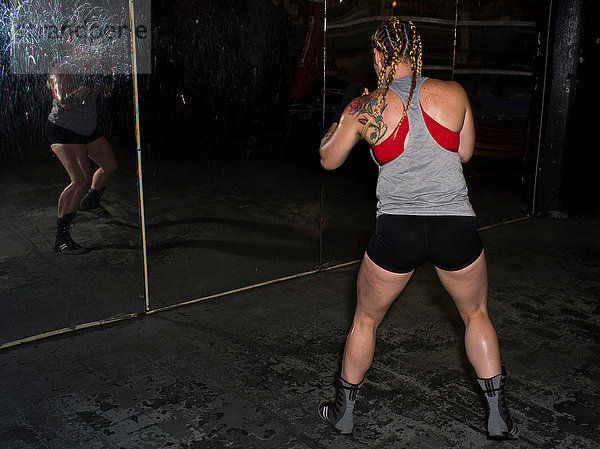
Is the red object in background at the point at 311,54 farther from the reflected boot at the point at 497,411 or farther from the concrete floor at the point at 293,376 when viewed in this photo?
the reflected boot at the point at 497,411

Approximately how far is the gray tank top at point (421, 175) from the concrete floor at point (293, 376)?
1.02m

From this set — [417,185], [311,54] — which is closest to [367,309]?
[417,185]

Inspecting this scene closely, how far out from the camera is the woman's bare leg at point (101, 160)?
139 inches

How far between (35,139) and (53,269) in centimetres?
76

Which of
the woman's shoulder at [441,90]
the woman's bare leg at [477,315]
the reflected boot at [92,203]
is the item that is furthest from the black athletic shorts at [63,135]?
the woman's bare leg at [477,315]

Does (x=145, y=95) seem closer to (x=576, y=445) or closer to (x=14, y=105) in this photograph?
(x=14, y=105)

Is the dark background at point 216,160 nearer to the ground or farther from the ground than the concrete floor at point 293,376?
farther from the ground

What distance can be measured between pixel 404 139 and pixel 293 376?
1450 mm

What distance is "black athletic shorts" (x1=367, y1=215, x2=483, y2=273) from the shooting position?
241cm

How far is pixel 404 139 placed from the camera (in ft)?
7.82

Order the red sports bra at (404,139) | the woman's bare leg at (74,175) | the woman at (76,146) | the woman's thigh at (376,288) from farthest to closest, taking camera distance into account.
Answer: the woman's bare leg at (74,175) → the woman at (76,146) → the woman's thigh at (376,288) → the red sports bra at (404,139)

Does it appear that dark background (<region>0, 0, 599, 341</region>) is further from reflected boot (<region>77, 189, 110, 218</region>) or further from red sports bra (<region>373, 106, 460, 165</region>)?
red sports bra (<region>373, 106, 460, 165</region>)

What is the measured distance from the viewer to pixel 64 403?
2.93 m

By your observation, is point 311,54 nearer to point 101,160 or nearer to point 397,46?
point 101,160
